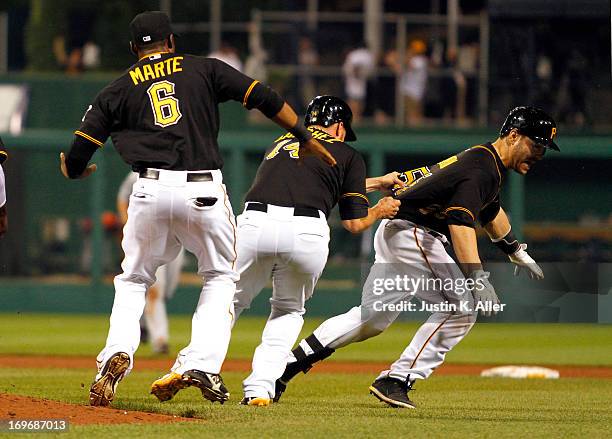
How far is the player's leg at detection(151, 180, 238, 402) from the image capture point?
6.64 m

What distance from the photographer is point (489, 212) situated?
778cm

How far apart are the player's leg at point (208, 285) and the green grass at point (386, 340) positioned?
497 centimetres

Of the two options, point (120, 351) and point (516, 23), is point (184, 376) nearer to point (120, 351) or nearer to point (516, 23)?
point (120, 351)

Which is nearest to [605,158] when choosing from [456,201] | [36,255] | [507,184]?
[507,184]

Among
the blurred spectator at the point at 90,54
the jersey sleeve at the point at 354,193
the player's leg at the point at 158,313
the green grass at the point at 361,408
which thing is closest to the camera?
the green grass at the point at 361,408

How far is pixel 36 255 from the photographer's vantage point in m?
18.0

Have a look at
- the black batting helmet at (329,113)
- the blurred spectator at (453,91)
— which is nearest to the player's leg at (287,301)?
the black batting helmet at (329,113)

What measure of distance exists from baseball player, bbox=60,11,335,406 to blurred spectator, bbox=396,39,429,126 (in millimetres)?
13175

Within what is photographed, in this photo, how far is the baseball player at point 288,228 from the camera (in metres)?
7.14

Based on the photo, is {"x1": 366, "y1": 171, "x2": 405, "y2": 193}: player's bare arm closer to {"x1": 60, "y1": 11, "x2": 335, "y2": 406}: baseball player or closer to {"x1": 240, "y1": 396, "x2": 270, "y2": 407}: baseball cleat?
{"x1": 60, "y1": 11, "x2": 335, "y2": 406}: baseball player

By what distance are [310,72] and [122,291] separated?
13.1 meters

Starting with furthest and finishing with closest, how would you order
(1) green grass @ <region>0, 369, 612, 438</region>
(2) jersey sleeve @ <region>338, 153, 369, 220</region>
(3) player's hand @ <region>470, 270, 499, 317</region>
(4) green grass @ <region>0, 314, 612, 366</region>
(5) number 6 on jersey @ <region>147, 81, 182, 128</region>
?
(4) green grass @ <region>0, 314, 612, 366</region> < (2) jersey sleeve @ <region>338, 153, 369, 220</region> < (3) player's hand @ <region>470, 270, 499, 317</region> < (5) number 6 on jersey @ <region>147, 81, 182, 128</region> < (1) green grass @ <region>0, 369, 612, 438</region>

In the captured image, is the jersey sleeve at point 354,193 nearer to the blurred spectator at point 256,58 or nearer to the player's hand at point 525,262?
the player's hand at point 525,262

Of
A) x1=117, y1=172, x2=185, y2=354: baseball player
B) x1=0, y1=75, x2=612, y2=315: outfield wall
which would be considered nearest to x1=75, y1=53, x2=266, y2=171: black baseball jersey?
x1=117, y1=172, x2=185, y2=354: baseball player
